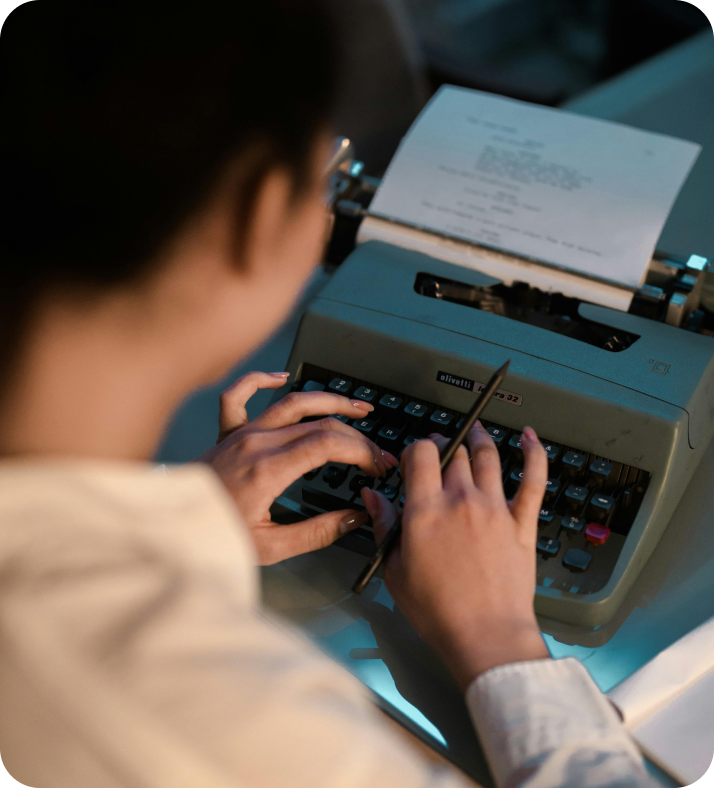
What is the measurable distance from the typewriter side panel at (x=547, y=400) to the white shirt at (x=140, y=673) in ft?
1.37

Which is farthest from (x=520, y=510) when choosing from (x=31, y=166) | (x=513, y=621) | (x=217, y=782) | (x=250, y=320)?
(x=31, y=166)

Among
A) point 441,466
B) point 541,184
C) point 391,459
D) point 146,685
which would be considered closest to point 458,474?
point 441,466

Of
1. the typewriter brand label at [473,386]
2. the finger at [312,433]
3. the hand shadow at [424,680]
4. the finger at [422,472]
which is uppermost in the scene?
the finger at [422,472]

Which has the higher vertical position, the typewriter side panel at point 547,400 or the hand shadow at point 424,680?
the typewriter side panel at point 547,400

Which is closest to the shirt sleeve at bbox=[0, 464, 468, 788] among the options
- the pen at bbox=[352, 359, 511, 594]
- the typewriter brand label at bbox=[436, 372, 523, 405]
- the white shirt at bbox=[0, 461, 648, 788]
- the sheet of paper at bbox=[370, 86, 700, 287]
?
the white shirt at bbox=[0, 461, 648, 788]

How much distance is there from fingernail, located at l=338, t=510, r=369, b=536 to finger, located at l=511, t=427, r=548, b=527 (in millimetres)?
200

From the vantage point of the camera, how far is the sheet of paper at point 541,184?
1212mm

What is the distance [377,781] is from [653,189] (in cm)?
103

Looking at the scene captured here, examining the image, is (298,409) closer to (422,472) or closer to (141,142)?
(422,472)

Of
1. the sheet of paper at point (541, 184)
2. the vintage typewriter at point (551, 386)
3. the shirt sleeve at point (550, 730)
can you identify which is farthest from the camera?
A: the sheet of paper at point (541, 184)

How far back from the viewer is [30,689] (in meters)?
0.50

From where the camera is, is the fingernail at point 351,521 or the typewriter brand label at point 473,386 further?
the typewriter brand label at point 473,386

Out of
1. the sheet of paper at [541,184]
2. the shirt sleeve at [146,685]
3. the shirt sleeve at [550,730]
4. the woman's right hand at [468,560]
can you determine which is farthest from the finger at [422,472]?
the sheet of paper at [541,184]

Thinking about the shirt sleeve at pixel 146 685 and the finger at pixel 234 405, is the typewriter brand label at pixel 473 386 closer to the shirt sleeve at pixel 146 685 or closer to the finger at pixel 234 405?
the finger at pixel 234 405
